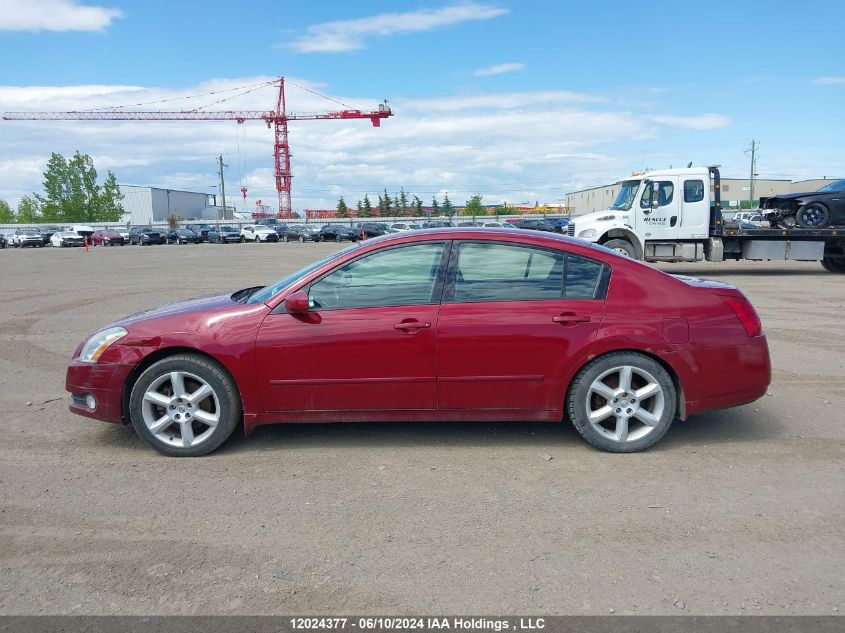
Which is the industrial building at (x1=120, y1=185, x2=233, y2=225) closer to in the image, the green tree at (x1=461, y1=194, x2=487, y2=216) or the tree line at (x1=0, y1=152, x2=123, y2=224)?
the tree line at (x1=0, y1=152, x2=123, y2=224)

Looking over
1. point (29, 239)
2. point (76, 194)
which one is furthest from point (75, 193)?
point (29, 239)

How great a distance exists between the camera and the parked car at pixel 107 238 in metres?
56.3

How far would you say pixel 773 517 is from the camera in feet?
11.9

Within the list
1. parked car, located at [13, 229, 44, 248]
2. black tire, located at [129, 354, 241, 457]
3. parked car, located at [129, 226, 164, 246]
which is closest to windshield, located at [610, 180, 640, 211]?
black tire, located at [129, 354, 241, 457]

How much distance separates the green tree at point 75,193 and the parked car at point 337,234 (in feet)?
166

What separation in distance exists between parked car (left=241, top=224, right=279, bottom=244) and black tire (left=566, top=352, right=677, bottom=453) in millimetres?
57522

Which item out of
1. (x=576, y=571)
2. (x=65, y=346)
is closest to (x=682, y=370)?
(x=576, y=571)

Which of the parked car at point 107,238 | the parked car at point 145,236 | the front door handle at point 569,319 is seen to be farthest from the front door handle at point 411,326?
the parked car at point 107,238

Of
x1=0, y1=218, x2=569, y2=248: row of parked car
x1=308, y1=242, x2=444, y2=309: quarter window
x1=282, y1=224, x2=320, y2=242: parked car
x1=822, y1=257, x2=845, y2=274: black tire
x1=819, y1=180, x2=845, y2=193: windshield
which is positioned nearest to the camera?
x1=308, y1=242, x2=444, y2=309: quarter window

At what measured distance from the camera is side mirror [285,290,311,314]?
444cm

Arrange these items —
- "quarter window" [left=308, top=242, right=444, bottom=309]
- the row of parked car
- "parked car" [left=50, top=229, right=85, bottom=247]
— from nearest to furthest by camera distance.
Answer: "quarter window" [left=308, top=242, right=444, bottom=309] → "parked car" [left=50, top=229, right=85, bottom=247] → the row of parked car

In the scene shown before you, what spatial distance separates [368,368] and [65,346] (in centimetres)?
595

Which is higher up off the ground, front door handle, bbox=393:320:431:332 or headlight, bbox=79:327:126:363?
front door handle, bbox=393:320:431:332

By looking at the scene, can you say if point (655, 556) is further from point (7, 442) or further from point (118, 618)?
point (7, 442)
